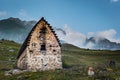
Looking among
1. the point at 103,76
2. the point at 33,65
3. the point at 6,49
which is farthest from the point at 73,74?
the point at 6,49

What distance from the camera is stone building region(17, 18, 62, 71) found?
73.2 meters

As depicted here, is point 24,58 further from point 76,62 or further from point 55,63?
point 76,62

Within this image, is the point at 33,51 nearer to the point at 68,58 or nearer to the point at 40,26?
the point at 40,26

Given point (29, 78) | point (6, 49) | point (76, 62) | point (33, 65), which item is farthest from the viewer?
point (6, 49)

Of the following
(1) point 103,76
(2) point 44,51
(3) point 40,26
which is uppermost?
(3) point 40,26

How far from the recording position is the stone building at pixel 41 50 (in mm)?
73188

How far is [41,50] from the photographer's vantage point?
74.4 m

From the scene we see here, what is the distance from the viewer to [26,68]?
73.4 m

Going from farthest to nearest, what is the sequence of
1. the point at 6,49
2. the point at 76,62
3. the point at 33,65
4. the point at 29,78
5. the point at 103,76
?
the point at 6,49, the point at 76,62, the point at 33,65, the point at 29,78, the point at 103,76

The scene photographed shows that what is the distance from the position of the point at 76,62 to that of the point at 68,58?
21.0 feet

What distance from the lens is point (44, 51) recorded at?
74.4 meters

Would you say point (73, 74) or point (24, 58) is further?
point (24, 58)

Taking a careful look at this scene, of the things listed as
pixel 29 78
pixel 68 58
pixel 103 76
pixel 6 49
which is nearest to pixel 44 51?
pixel 29 78

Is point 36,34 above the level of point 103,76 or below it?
above
